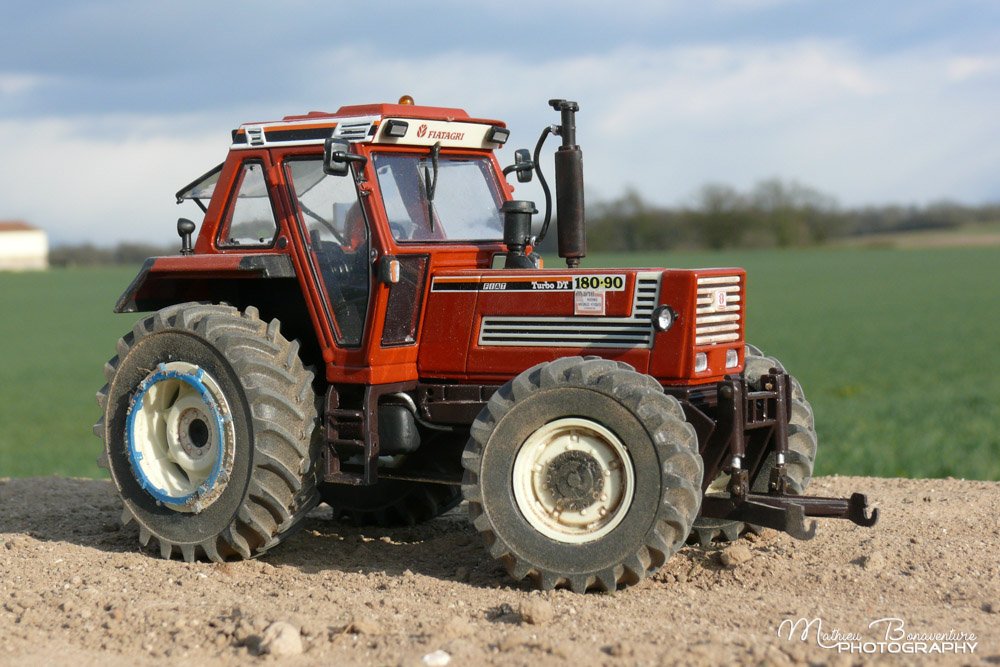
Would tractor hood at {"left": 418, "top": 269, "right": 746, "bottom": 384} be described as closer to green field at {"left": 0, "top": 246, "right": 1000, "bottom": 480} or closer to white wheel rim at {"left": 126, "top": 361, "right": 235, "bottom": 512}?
white wheel rim at {"left": 126, "top": 361, "right": 235, "bottom": 512}

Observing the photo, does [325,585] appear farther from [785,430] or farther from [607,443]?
[785,430]

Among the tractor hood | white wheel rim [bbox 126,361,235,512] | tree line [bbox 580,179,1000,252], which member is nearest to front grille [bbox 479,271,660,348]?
the tractor hood

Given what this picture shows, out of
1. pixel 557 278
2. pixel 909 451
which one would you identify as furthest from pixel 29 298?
pixel 557 278

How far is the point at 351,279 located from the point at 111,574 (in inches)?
82.7

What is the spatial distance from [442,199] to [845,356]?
21.8 meters

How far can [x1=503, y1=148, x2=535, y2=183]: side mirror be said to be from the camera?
7746mm

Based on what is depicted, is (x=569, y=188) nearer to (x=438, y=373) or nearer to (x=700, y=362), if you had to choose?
(x=700, y=362)

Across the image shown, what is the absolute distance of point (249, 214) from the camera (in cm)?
725

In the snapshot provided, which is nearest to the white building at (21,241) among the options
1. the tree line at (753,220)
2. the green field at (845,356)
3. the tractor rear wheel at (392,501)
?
the green field at (845,356)

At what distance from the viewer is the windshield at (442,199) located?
6906mm

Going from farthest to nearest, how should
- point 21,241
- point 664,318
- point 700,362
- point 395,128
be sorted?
point 21,241, point 395,128, point 700,362, point 664,318

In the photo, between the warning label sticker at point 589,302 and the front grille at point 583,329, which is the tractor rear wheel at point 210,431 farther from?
the warning label sticker at point 589,302

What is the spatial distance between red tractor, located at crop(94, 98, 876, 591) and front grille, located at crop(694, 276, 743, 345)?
0.06 feet

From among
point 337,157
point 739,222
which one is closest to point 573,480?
point 337,157
